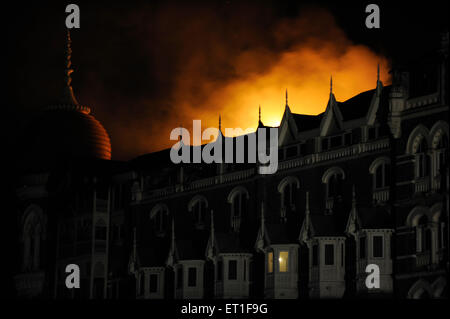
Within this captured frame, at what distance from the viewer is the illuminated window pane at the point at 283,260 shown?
71062mm

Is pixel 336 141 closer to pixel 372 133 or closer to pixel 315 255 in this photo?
pixel 372 133

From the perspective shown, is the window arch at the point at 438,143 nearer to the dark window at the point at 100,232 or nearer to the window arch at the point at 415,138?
the window arch at the point at 415,138

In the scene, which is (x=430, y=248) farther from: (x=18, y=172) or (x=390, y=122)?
(x=18, y=172)

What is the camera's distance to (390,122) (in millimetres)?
65000

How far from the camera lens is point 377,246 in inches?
2579

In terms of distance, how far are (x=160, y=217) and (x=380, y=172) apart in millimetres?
20869

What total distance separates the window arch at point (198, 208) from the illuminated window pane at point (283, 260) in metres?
9.77

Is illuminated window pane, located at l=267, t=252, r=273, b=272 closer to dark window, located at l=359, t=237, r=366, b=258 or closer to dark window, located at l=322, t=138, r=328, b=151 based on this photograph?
dark window, located at l=322, t=138, r=328, b=151

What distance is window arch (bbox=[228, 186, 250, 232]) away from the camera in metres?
77.0
